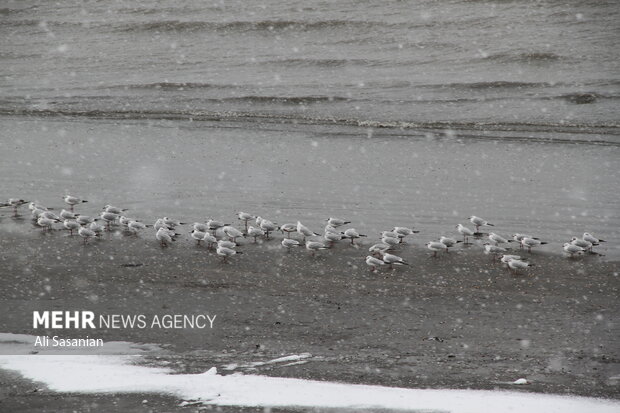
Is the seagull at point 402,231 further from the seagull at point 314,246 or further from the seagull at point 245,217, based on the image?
the seagull at point 245,217

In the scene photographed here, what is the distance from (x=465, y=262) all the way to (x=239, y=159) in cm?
894

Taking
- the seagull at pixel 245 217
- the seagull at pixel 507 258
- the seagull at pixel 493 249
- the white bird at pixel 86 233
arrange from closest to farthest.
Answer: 1. the seagull at pixel 507 258
2. the seagull at pixel 493 249
3. the white bird at pixel 86 233
4. the seagull at pixel 245 217

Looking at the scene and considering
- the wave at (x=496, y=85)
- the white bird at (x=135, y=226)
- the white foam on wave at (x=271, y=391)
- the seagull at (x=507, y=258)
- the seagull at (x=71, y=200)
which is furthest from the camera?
the wave at (x=496, y=85)

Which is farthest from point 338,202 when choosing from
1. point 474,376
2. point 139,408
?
point 139,408

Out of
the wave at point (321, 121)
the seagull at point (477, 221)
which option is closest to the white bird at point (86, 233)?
the seagull at point (477, 221)

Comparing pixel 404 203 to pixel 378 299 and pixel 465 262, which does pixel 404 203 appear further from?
pixel 378 299

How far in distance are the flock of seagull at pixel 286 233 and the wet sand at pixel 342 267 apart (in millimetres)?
244

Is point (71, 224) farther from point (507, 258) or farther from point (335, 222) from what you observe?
point (507, 258)

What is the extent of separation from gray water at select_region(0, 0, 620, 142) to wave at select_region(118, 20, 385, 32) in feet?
0.33

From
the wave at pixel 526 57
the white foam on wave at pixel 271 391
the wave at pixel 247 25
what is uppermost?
the wave at pixel 247 25

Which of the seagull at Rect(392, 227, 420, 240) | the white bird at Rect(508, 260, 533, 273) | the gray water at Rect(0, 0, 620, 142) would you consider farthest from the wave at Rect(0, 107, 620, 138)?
the white bird at Rect(508, 260, 533, 273)

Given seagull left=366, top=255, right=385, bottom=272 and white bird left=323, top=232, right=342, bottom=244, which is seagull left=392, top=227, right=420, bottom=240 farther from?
seagull left=366, top=255, right=385, bottom=272

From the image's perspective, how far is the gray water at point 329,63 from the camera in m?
27.8

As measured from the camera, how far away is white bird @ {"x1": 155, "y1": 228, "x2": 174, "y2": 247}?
15066 mm
